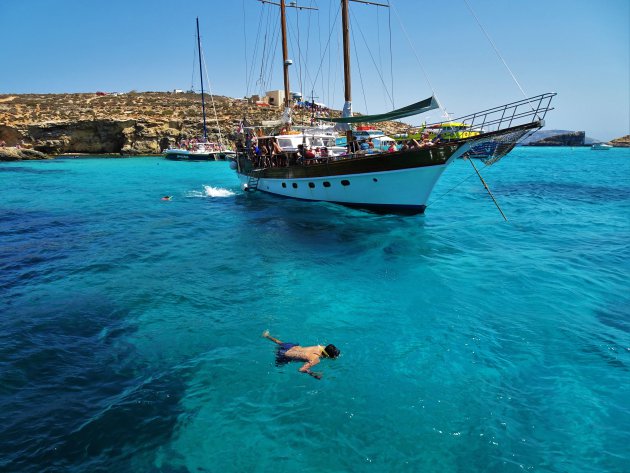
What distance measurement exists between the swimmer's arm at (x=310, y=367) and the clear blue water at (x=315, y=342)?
10 cm

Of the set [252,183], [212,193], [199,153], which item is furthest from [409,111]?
[199,153]

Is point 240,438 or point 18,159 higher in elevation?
point 18,159

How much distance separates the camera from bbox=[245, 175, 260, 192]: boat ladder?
82.0 feet

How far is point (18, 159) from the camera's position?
189 feet


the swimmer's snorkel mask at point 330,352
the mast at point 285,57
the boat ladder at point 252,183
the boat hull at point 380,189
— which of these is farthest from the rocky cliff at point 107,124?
the swimmer's snorkel mask at point 330,352

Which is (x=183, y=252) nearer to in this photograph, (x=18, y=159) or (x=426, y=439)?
(x=426, y=439)

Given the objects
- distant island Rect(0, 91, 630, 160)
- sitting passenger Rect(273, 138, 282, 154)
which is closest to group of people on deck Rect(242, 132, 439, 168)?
sitting passenger Rect(273, 138, 282, 154)

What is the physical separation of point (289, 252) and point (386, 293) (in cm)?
447

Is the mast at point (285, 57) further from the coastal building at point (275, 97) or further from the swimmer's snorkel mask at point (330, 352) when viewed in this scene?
the coastal building at point (275, 97)

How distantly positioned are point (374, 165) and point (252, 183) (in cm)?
1162

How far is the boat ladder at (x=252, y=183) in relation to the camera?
82.0 ft

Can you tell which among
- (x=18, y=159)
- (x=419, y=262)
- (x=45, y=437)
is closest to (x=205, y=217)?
(x=419, y=262)

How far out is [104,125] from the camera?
6662cm

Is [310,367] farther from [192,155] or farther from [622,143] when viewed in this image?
[622,143]
